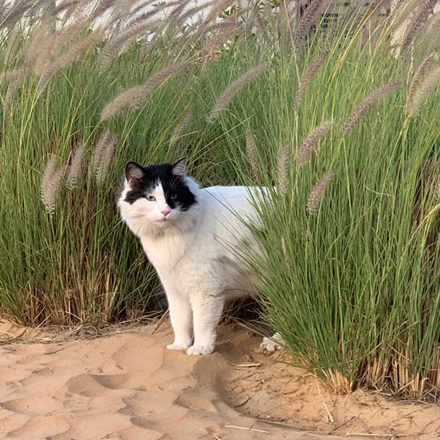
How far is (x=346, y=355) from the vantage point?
3.20 m

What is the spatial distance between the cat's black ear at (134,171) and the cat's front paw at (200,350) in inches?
32.8

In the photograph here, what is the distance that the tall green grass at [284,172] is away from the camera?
3.06 meters

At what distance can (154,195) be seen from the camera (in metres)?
3.69

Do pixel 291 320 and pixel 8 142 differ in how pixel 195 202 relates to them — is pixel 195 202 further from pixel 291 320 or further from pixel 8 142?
pixel 8 142

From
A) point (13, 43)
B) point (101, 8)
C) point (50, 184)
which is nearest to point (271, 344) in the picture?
Result: point (50, 184)

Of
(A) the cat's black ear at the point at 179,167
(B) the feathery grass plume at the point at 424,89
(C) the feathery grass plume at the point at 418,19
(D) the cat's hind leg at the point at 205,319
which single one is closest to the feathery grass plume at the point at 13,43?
(A) the cat's black ear at the point at 179,167

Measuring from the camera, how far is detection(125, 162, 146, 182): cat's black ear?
3.69 metres

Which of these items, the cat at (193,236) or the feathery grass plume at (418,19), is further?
the cat at (193,236)

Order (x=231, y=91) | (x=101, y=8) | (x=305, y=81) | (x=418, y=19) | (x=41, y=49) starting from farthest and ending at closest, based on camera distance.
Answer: (x=101, y=8) < (x=41, y=49) < (x=231, y=91) < (x=418, y=19) < (x=305, y=81)

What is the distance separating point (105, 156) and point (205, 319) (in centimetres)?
89

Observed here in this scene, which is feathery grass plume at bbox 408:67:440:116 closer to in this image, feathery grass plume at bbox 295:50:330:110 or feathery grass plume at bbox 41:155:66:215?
feathery grass plume at bbox 295:50:330:110

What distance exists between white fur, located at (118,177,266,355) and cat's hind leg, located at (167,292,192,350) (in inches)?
1.9

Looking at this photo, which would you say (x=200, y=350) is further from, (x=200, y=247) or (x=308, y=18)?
(x=308, y=18)

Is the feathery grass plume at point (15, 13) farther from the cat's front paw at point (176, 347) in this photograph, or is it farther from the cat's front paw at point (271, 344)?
the cat's front paw at point (271, 344)
